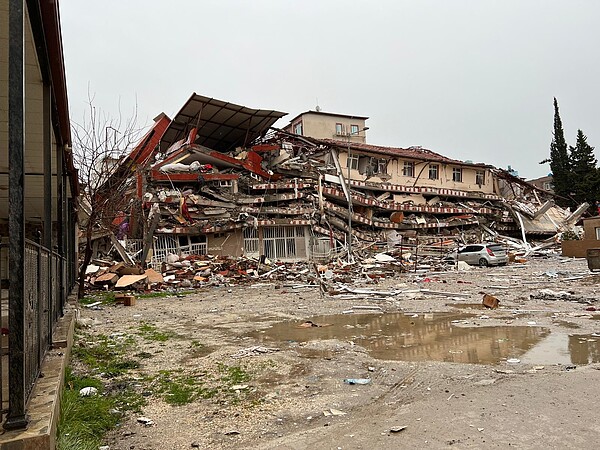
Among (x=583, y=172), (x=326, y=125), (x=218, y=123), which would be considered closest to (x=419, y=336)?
(x=218, y=123)

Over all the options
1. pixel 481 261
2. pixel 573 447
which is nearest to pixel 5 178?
pixel 573 447

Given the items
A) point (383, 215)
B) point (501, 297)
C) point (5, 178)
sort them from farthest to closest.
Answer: point (383, 215) → point (501, 297) → point (5, 178)

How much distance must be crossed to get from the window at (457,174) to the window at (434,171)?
6.00 feet

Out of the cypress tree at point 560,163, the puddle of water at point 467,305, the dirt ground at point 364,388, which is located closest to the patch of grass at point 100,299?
the dirt ground at point 364,388

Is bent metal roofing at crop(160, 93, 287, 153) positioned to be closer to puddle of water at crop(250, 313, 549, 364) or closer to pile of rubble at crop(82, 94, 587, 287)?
pile of rubble at crop(82, 94, 587, 287)

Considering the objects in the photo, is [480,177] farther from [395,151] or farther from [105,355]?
[105,355]

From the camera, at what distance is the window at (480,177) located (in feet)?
145

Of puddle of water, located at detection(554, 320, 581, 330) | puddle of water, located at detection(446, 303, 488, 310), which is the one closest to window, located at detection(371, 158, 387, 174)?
puddle of water, located at detection(446, 303, 488, 310)

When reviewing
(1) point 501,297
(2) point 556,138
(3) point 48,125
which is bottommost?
(1) point 501,297

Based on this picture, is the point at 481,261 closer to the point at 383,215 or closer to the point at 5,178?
the point at 383,215

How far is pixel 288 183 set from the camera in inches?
1308

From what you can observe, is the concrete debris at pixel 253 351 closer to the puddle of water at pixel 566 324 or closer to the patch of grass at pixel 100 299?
the puddle of water at pixel 566 324

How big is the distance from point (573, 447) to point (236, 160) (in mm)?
30673

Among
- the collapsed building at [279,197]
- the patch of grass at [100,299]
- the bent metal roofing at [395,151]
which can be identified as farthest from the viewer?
the bent metal roofing at [395,151]
